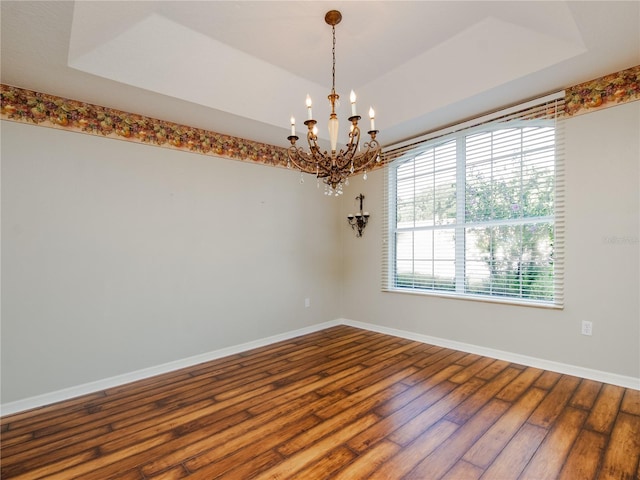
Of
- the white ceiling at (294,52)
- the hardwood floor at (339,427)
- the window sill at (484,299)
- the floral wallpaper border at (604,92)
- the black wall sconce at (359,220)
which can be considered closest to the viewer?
the hardwood floor at (339,427)

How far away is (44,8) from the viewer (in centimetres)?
180

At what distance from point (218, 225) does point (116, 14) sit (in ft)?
6.65

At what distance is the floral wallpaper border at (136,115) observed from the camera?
2535 mm

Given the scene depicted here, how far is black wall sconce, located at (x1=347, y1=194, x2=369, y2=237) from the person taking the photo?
15.1 ft

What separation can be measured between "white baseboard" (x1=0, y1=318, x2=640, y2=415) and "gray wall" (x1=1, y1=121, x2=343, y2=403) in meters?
0.06

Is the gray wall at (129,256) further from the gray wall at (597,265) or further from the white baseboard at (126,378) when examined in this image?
the gray wall at (597,265)

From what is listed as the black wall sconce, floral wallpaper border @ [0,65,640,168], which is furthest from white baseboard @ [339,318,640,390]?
floral wallpaper border @ [0,65,640,168]

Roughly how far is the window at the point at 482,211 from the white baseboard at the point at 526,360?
22.2 inches

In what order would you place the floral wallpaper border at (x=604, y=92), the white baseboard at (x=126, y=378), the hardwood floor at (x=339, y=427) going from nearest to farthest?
the hardwood floor at (x=339, y=427) < the white baseboard at (x=126, y=378) < the floral wallpaper border at (x=604, y=92)

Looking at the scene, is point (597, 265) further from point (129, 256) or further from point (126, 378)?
point (126, 378)

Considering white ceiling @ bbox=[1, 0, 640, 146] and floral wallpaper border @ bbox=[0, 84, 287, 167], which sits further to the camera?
floral wallpaper border @ bbox=[0, 84, 287, 167]

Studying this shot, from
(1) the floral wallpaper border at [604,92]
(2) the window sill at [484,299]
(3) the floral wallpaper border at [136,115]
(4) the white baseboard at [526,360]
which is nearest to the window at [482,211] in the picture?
(2) the window sill at [484,299]

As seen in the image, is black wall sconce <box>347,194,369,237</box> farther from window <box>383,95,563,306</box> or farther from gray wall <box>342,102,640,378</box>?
gray wall <box>342,102,640,378</box>

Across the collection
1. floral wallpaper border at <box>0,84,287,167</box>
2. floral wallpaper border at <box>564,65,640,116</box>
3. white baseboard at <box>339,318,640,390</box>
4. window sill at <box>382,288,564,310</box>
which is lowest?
white baseboard at <box>339,318,640,390</box>
